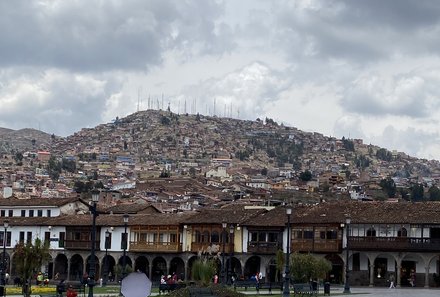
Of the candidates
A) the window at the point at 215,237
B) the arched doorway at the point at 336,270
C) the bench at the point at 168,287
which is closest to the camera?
the bench at the point at 168,287

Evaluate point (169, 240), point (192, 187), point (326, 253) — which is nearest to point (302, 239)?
point (326, 253)

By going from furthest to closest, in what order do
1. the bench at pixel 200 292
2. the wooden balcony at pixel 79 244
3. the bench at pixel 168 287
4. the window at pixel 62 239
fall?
the window at pixel 62 239
the wooden balcony at pixel 79 244
the bench at pixel 168 287
the bench at pixel 200 292

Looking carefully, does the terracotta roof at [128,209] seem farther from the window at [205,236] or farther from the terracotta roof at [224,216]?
the window at [205,236]

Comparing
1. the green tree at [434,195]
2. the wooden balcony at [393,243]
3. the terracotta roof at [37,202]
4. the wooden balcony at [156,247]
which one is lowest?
the wooden balcony at [156,247]

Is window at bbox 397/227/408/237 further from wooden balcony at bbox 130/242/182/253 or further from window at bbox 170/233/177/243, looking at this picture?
window at bbox 170/233/177/243

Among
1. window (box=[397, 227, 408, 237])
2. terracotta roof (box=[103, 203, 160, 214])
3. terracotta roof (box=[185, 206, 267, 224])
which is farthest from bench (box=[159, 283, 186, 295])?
terracotta roof (box=[103, 203, 160, 214])

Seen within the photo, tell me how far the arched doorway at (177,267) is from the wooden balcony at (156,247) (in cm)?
142

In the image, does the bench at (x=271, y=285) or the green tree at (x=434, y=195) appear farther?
the green tree at (x=434, y=195)

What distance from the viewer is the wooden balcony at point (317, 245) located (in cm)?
6069

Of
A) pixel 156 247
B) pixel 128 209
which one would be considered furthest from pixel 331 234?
pixel 128 209

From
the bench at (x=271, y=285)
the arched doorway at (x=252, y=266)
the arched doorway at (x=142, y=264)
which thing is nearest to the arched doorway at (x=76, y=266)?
the arched doorway at (x=142, y=264)

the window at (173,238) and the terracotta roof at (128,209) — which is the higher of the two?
the terracotta roof at (128,209)

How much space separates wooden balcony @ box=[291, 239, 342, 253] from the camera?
60.7 m

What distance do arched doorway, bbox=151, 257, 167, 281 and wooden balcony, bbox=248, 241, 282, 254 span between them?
918 cm
